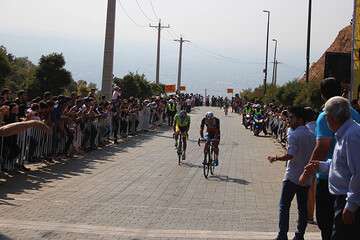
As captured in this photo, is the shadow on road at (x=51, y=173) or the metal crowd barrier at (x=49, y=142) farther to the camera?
the metal crowd barrier at (x=49, y=142)

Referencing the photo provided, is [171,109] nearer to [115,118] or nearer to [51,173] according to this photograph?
[115,118]

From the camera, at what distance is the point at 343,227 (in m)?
5.52

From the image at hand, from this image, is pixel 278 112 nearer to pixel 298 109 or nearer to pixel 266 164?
pixel 266 164

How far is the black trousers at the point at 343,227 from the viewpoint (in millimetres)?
5438

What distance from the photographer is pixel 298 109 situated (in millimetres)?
8688

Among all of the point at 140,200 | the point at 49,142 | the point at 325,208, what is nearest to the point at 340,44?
the point at 49,142

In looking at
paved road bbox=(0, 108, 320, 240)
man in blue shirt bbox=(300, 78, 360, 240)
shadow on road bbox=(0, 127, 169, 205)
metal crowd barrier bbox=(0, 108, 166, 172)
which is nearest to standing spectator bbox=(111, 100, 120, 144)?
metal crowd barrier bbox=(0, 108, 166, 172)

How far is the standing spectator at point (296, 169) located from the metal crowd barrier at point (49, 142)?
757 cm

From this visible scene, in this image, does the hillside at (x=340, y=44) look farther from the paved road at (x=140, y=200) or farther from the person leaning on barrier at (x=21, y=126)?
the person leaning on barrier at (x=21, y=126)

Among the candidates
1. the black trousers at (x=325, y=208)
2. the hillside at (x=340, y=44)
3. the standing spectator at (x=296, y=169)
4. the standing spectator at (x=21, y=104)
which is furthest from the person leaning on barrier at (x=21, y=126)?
the hillside at (x=340, y=44)

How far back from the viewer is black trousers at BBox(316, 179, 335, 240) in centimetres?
686

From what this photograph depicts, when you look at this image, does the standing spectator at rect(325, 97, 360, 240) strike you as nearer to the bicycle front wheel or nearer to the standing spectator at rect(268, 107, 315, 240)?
the standing spectator at rect(268, 107, 315, 240)

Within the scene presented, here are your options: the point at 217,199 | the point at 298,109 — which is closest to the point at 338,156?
the point at 298,109

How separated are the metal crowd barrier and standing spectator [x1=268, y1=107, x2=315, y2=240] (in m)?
7.57
